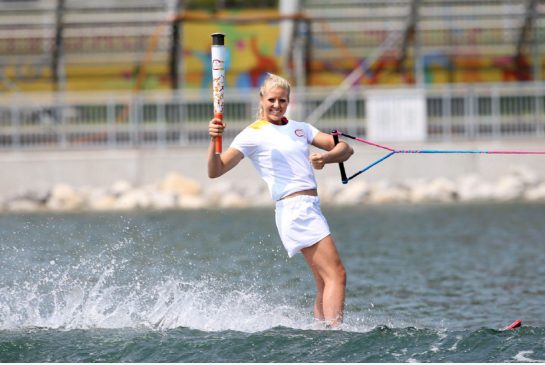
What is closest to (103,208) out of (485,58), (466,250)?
(466,250)

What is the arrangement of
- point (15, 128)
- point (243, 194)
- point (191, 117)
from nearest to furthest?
1. point (243, 194)
2. point (15, 128)
3. point (191, 117)

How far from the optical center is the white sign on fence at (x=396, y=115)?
24469 millimetres

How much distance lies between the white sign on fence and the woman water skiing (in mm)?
15383

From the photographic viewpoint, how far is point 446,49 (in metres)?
29.7

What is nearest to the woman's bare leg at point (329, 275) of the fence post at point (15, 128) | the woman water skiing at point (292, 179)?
the woman water skiing at point (292, 179)

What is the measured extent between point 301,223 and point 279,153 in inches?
20.7

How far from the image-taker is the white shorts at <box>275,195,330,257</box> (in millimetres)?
9078

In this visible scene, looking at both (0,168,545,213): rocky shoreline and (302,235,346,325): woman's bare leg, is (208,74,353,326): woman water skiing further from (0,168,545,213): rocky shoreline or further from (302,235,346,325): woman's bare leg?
(0,168,545,213): rocky shoreline

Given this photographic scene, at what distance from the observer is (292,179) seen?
29.9ft

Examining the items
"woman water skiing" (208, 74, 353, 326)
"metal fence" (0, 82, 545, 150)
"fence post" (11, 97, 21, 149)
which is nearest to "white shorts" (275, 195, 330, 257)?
"woman water skiing" (208, 74, 353, 326)

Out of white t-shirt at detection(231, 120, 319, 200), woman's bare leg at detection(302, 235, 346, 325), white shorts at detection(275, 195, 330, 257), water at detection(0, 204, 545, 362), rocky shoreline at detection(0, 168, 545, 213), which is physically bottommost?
rocky shoreline at detection(0, 168, 545, 213)

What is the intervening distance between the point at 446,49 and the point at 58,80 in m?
9.08

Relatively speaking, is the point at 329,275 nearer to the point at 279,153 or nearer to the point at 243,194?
the point at 279,153

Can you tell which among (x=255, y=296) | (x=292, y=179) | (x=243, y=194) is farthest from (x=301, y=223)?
(x=243, y=194)
